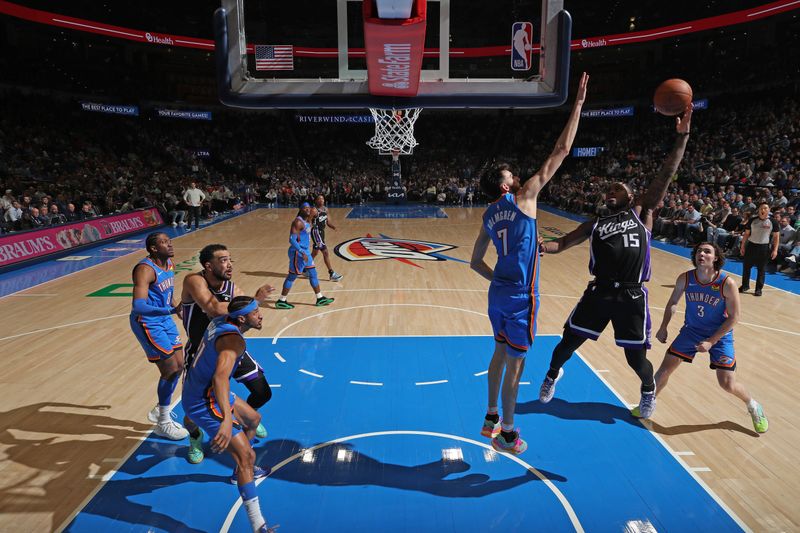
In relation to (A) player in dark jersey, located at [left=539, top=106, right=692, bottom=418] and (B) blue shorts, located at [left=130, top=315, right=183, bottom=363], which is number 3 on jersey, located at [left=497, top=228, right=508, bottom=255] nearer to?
(A) player in dark jersey, located at [left=539, top=106, right=692, bottom=418]

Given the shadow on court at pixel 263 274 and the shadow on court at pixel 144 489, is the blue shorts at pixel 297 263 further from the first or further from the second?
the shadow on court at pixel 144 489

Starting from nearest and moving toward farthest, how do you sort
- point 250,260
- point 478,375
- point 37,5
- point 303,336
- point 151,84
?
point 478,375, point 303,336, point 250,260, point 37,5, point 151,84

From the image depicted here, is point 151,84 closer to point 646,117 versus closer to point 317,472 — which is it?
point 646,117

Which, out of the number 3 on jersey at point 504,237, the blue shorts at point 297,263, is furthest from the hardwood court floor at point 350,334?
the number 3 on jersey at point 504,237

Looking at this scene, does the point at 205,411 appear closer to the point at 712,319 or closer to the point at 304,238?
the point at 712,319

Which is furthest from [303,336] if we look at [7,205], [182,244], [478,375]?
[7,205]

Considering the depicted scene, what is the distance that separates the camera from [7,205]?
14.0 meters

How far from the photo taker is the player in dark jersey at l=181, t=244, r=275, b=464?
3.69 metres

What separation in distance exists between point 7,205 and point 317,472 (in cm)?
1438

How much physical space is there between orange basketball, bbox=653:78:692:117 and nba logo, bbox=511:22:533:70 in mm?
1377

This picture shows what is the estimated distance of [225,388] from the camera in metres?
3.00

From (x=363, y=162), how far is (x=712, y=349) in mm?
29801

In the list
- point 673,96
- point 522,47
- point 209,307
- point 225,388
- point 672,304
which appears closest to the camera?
point 225,388


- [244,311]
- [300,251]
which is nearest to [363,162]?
[300,251]
